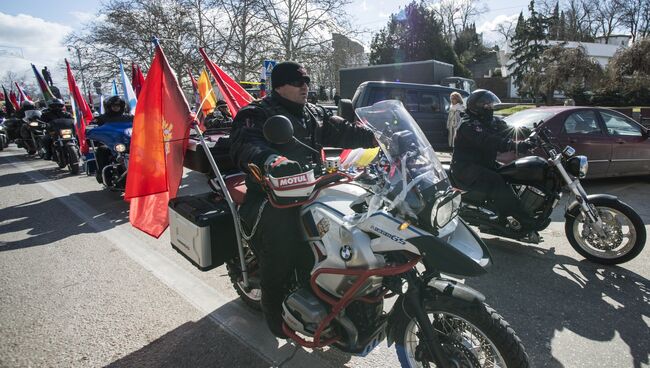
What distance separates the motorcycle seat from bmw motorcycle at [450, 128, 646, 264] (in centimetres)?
272

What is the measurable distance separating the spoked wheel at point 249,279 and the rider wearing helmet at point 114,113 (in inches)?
240

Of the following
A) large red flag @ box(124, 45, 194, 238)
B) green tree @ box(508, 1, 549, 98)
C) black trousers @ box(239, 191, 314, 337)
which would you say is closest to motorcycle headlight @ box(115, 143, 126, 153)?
large red flag @ box(124, 45, 194, 238)

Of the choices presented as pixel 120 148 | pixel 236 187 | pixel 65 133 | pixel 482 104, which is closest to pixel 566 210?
pixel 482 104

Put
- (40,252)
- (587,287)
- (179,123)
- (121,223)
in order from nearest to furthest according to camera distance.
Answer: (179,123), (587,287), (40,252), (121,223)

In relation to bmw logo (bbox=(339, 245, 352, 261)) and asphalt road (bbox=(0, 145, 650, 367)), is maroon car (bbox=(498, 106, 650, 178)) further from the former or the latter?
Result: bmw logo (bbox=(339, 245, 352, 261))

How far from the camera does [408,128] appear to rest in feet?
7.19

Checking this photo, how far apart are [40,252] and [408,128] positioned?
479 cm

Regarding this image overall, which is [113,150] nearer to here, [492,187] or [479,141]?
[479,141]

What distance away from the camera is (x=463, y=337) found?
2031mm

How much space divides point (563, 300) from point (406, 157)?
95.6 inches

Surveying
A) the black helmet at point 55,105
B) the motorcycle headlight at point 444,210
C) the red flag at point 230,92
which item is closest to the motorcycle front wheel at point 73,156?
the black helmet at point 55,105

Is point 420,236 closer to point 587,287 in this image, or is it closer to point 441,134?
point 587,287

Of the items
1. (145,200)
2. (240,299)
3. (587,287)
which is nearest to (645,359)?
(587,287)

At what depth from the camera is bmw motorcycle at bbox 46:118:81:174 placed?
31.4ft
